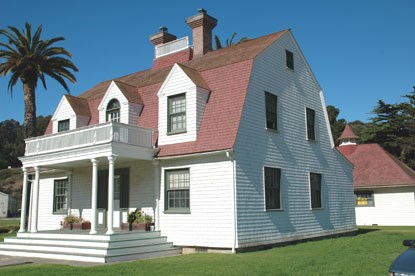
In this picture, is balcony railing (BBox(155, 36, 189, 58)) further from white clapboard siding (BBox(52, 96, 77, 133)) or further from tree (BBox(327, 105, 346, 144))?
tree (BBox(327, 105, 346, 144))

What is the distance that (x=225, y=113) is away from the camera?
17000 mm

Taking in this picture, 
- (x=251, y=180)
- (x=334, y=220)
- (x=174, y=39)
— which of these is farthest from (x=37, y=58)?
(x=334, y=220)

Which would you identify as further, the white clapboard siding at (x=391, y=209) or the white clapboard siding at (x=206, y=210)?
the white clapboard siding at (x=391, y=209)

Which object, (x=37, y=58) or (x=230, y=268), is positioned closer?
(x=230, y=268)

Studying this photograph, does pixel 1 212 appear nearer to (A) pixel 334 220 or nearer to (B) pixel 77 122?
(B) pixel 77 122

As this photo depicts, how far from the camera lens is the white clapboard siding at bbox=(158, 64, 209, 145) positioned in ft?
57.7

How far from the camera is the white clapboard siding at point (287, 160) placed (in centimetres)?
1659

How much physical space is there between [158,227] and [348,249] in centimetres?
745

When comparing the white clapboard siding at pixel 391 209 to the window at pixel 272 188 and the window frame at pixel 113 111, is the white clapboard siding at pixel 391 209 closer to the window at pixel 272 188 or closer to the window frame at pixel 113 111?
the window at pixel 272 188

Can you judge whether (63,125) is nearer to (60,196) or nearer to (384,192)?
(60,196)

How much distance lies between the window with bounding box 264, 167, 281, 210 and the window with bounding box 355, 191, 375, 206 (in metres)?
17.3

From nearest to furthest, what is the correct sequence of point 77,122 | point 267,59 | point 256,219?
point 256,219, point 267,59, point 77,122

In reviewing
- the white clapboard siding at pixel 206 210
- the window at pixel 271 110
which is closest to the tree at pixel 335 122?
the window at pixel 271 110

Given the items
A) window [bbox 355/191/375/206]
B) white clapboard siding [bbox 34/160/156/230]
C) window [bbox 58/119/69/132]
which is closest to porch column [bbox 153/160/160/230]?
white clapboard siding [bbox 34/160/156/230]
